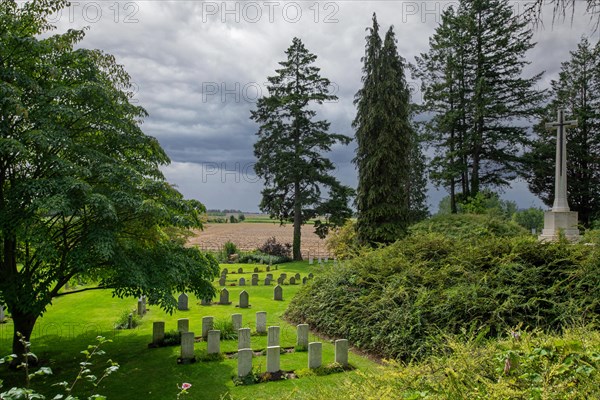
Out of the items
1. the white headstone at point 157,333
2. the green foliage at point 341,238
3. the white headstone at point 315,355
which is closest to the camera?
the white headstone at point 315,355

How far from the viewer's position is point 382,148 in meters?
19.7

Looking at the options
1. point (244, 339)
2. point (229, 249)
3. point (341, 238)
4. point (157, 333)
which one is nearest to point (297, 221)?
point (341, 238)

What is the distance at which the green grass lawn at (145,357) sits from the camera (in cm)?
707

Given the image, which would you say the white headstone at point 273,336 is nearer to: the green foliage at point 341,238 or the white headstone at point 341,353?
the white headstone at point 341,353

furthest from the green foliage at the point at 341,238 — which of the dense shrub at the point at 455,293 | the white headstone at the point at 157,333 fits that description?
the white headstone at the point at 157,333

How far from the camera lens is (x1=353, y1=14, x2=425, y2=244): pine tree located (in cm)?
1986

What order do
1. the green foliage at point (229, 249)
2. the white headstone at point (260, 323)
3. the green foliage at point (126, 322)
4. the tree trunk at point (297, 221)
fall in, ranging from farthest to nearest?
the green foliage at point (229, 249)
the tree trunk at point (297, 221)
the green foliage at point (126, 322)
the white headstone at point (260, 323)

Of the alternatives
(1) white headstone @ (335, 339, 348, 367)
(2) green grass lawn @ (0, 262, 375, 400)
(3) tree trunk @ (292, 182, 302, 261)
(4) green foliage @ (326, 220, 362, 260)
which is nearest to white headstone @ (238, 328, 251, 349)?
(2) green grass lawn @ (0, 262, 375, 400)

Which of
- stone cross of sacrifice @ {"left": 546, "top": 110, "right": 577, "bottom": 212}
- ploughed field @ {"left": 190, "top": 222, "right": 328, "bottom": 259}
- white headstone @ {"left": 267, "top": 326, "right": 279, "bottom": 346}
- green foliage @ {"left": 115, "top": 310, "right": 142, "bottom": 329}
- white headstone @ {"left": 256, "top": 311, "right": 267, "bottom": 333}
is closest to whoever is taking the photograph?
white headstone @ {"left": 267, "top": 326, "right": 279, "bottom": 346}

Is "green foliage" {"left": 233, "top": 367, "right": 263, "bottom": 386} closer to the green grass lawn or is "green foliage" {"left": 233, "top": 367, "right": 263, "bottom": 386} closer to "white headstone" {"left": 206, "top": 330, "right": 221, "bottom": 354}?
the green grass lawn

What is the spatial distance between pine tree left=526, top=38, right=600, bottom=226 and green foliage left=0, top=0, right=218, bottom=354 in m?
29.7

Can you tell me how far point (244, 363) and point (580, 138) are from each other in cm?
3422

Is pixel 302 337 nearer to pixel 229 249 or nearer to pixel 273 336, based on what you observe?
pixel 273 336

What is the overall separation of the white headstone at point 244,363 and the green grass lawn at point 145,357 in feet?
0.89
